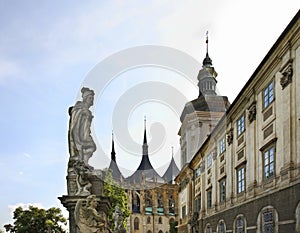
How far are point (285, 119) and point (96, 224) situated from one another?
11758 millimetres

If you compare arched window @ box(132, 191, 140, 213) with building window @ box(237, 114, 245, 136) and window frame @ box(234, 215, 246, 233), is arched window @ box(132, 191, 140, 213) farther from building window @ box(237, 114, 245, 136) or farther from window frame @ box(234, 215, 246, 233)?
building window @ box(237, 114, 245, 136)

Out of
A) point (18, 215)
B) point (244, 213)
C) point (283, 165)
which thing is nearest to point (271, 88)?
point (283, 165)

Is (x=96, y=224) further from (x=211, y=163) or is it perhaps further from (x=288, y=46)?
(x=211, y=163)

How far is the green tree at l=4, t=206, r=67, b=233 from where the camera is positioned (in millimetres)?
30156

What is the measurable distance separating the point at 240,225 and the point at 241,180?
271 cm

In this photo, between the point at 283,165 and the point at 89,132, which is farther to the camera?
the point at 283,165

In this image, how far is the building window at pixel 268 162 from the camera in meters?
21.6

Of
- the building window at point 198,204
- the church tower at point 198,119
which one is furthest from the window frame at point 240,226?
the church tower at point 198,119

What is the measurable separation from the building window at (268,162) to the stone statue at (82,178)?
485 inches

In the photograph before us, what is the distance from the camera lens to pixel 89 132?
12266 millimetres

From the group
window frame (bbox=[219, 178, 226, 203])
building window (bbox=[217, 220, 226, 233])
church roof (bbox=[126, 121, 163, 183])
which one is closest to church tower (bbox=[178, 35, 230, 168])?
window frame (bbox=[219, 178, 226, 203])

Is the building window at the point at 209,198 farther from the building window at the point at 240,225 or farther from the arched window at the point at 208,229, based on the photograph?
the building window at the point at 240,225

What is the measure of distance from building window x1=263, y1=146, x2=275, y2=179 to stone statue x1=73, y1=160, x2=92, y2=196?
12.3 m

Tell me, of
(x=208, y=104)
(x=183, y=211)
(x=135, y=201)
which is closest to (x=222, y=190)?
(x=183, y=211)
